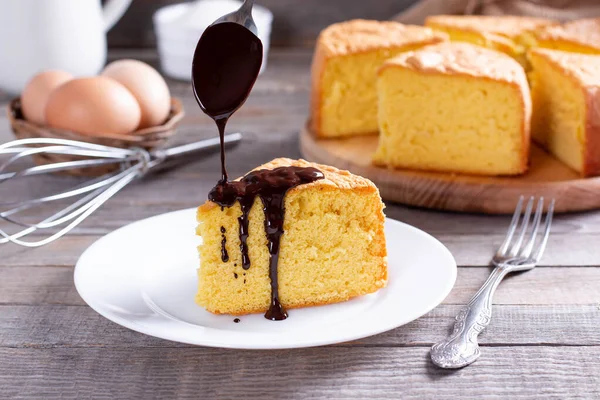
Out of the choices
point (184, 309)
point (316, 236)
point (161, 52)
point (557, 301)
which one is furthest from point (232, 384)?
point (161, 52)

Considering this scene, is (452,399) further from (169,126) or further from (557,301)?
(169,126)

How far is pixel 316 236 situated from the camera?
1.60 m

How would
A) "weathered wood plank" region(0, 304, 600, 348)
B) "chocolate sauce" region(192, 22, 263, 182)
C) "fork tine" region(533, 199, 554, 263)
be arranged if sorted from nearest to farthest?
"weathered wood plank" region(0, 304, 600, 348) < "chocolate sauce" region(192, 22, 263, 182) < "fork tine" region(533, 199, 554, 263)

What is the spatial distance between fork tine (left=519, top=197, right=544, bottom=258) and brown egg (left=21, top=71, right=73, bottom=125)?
145 centimetres

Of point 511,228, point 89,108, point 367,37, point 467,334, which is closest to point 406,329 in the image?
point 467,334

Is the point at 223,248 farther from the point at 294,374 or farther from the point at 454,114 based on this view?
the point at 454,114

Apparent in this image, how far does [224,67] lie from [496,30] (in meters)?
1.40

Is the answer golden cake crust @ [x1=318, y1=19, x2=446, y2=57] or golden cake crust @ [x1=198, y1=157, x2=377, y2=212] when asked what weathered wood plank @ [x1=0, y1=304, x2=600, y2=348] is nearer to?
golden cake crust @ [x1=198, y1=157, x2=377, y2=212]

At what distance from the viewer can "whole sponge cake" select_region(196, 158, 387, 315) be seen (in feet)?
5.12

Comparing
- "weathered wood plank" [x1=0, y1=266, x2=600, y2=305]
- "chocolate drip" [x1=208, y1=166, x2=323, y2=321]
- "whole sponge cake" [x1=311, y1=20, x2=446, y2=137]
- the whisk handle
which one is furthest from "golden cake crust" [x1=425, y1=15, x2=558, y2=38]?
"chocolate drip" [x1=208, y1=166, x2=323, y2=321]

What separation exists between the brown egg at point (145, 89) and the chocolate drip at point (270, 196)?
957 millimetres

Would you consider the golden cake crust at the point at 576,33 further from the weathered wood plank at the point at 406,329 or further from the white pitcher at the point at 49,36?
the white pitcher at the point at 49,36

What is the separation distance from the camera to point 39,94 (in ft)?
7.87

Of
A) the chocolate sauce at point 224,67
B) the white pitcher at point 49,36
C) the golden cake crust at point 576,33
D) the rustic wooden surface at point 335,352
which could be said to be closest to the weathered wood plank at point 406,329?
the rustic wooden surface at point 335,352
